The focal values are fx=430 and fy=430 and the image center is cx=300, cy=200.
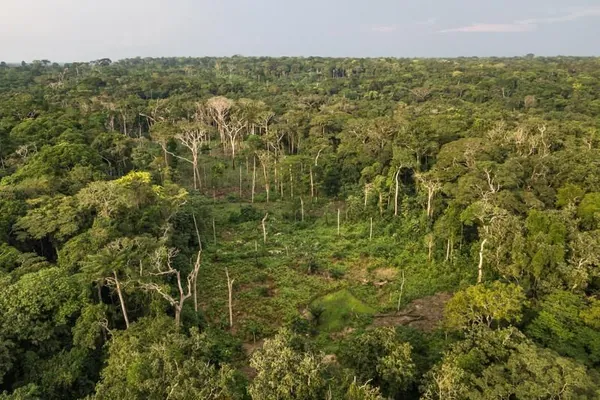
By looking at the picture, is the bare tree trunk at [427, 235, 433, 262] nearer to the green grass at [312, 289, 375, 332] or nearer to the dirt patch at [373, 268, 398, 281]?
the dirt patch at [373, 268, 398, 281]

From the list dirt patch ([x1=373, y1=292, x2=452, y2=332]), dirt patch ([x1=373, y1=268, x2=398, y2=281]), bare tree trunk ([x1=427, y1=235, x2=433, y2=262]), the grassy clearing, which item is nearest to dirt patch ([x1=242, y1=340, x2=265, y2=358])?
the grassy clearing

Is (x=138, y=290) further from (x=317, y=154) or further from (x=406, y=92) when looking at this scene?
(x=406, y=92)

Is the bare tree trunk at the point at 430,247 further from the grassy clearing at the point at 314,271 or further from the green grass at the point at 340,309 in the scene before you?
the green grass at the point at 340,309

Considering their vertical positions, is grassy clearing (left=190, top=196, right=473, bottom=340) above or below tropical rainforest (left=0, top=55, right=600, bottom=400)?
below

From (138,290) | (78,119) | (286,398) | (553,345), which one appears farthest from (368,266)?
(78,119)

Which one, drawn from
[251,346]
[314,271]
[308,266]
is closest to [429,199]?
[314,271]
